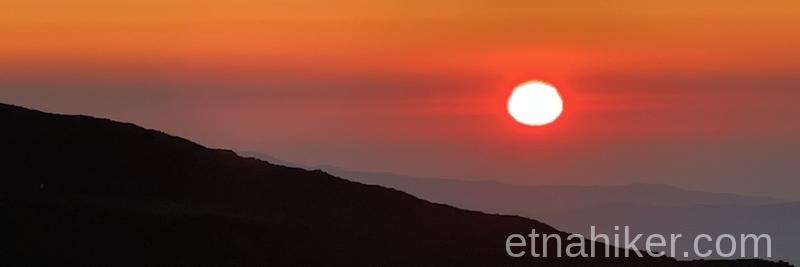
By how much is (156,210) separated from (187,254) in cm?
386

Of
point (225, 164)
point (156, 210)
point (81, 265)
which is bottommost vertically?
point (81, 265)

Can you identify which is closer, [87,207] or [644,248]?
[87,207]

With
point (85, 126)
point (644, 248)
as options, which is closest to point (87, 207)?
point (85, 126)

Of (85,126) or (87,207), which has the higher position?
(85,126)

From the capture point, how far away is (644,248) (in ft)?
137

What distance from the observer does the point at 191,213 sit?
35094mm

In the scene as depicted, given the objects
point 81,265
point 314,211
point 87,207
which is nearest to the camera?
point 81,265

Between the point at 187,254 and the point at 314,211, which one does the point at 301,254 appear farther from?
the point at 314,211

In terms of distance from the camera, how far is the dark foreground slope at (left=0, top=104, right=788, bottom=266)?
31406 millimetres

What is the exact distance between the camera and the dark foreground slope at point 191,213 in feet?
103

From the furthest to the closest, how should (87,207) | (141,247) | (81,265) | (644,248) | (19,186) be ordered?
(644,248) → (19,186) → (87,207) → (141,247) → (81,265)

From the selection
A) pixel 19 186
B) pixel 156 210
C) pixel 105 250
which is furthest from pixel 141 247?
pixel 19 186

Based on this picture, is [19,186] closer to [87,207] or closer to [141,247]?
[87,207]

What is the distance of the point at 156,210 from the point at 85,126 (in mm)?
10013
